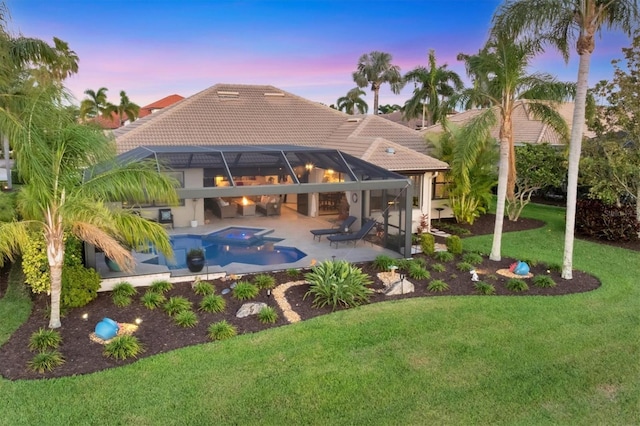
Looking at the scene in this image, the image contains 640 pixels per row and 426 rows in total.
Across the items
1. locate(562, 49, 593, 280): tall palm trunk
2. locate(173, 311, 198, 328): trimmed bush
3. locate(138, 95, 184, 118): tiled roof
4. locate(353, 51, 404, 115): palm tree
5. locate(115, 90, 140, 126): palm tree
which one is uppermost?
locate(353, 51, 404, 115): palm tree

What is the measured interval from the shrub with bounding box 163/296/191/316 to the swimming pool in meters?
2.58

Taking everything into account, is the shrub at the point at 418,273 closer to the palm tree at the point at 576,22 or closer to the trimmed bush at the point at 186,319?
the palm tree at the point at 576,22

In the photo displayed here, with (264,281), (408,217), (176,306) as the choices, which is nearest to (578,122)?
(408,217)

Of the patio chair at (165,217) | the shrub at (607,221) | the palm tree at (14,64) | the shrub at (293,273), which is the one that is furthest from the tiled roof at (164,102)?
the shrub at (293,273)

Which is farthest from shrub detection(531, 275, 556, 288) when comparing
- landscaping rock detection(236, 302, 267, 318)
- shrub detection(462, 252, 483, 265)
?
landscaping rock detection(236, 302, 267, 318)

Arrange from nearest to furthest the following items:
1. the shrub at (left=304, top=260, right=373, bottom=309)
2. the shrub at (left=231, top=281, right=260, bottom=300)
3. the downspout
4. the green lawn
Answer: the green lawn → the shrub at (left=304, top=260, right=373, bottom=309) → the shrub at (left=231, top=281, right=260, bottom=300) → the downspout

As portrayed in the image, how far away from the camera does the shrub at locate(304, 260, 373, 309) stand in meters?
11.0

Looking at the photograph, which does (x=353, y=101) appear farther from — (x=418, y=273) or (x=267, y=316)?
(x=267, y=316)

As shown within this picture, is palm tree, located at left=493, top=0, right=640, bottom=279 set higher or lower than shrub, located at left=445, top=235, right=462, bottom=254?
higher

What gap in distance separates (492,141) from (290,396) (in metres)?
16.5

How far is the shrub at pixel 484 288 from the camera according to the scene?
39.3ft

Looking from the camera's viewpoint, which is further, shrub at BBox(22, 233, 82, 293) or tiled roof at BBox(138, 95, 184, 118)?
tiled roof at BBox(138, 95, 184, 118)

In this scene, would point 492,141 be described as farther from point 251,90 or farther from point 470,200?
point 251,90

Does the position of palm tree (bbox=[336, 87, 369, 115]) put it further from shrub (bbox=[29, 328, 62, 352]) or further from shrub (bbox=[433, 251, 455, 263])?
shrub (bbox=[29, 328, 62, 352])
